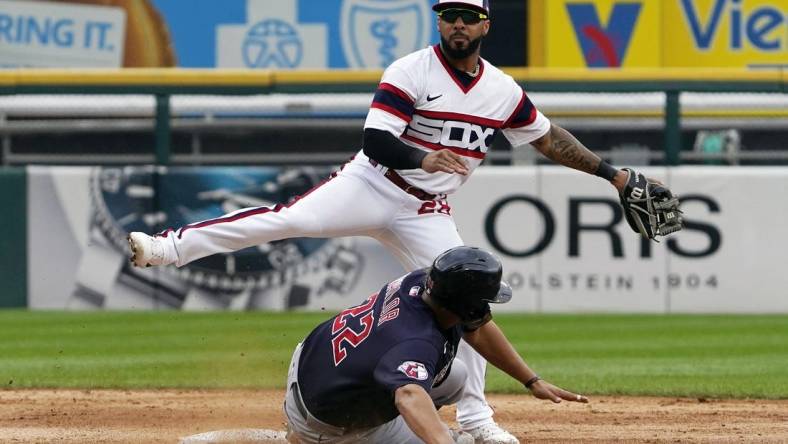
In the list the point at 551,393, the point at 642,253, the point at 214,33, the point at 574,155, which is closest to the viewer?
the point at 551,393

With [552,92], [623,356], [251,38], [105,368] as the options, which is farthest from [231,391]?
[251,38]

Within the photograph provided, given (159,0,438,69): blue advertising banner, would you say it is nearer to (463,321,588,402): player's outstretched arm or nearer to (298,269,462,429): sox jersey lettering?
(463,321,588,402): player's outstretched arm

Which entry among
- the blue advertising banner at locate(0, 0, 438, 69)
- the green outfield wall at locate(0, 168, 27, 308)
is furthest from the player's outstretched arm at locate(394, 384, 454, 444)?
the blue advertising banner at locate(0, 0, 438, 69)

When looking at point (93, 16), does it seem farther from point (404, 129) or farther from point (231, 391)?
point (404, 129)

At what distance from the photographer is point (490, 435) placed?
6.02m

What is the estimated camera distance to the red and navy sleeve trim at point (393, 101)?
599cm

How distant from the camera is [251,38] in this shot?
17328mm

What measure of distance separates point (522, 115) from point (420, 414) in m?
2.19

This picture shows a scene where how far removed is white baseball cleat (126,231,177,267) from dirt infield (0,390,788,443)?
905mm

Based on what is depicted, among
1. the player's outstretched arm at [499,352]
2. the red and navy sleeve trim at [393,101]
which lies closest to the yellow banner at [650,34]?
the red and navy sleeve trim at [393,101]

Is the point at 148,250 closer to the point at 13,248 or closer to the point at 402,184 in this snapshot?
the point at 402,184

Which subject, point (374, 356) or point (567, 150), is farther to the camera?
point (567, 150)

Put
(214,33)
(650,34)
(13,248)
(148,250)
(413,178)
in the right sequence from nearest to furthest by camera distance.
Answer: (148,250), (413,178), (13,248), (650,34), (214,33)

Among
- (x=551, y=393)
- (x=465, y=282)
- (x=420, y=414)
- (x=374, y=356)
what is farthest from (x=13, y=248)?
(x=420, y=414)
